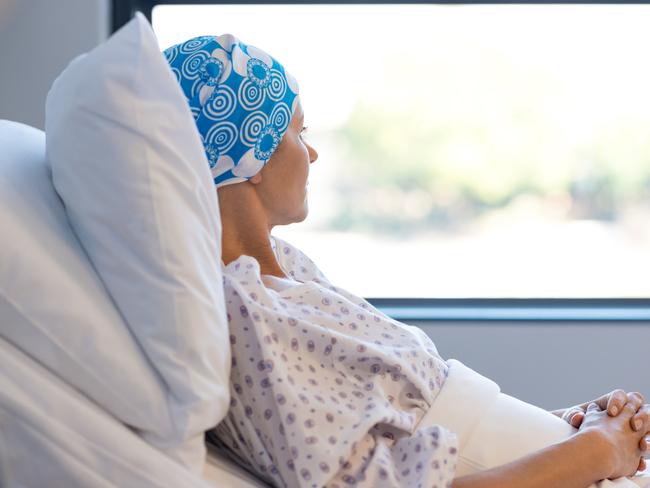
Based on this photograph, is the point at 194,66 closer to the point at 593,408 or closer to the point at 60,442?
the point at 60,442

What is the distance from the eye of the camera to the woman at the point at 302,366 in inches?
46.3

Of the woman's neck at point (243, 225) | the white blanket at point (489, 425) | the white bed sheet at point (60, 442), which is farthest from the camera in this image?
the woman's neck at point (243, 225)

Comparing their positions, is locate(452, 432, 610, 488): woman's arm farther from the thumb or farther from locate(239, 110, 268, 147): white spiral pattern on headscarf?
locate(239, 110, 268, 147): white spiral pattern on headscarf

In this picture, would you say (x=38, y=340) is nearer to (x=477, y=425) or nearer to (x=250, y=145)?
(x=250, y=145)

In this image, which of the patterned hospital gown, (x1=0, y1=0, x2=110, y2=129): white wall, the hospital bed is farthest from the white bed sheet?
(x1=0, y1=0, x2=110, y2=129): white wall

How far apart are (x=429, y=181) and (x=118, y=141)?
1791 millimetres

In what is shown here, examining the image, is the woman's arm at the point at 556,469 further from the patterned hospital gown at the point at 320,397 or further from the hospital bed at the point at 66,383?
the hospital bed at the point at 66,383

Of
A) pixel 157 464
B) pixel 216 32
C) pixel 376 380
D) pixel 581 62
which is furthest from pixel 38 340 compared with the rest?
pixel 581 62

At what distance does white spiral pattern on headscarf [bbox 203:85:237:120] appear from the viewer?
1332 mm

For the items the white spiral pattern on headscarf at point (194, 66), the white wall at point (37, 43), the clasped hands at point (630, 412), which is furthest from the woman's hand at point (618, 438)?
the white wall at point (37, 43)

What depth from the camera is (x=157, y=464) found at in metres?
1.04

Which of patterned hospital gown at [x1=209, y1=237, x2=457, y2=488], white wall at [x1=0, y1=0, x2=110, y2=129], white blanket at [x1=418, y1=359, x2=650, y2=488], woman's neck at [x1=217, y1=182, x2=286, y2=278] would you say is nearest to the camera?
patterned hospital gown at [x1=209, y1=237, x2=457, y2=488]

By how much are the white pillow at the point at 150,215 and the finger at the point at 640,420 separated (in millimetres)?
673

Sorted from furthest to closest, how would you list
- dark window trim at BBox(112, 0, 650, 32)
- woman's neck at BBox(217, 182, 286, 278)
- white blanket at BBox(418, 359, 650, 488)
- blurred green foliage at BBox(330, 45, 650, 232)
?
blurred green foliage at BBox(330, 45, 650, 232) < dark window trim at BBox(112, 0, 650, 32) < woman's neck at BBox(217, 182, 286, 278) < white blanket at BBox(418, 359, 650, 488)
